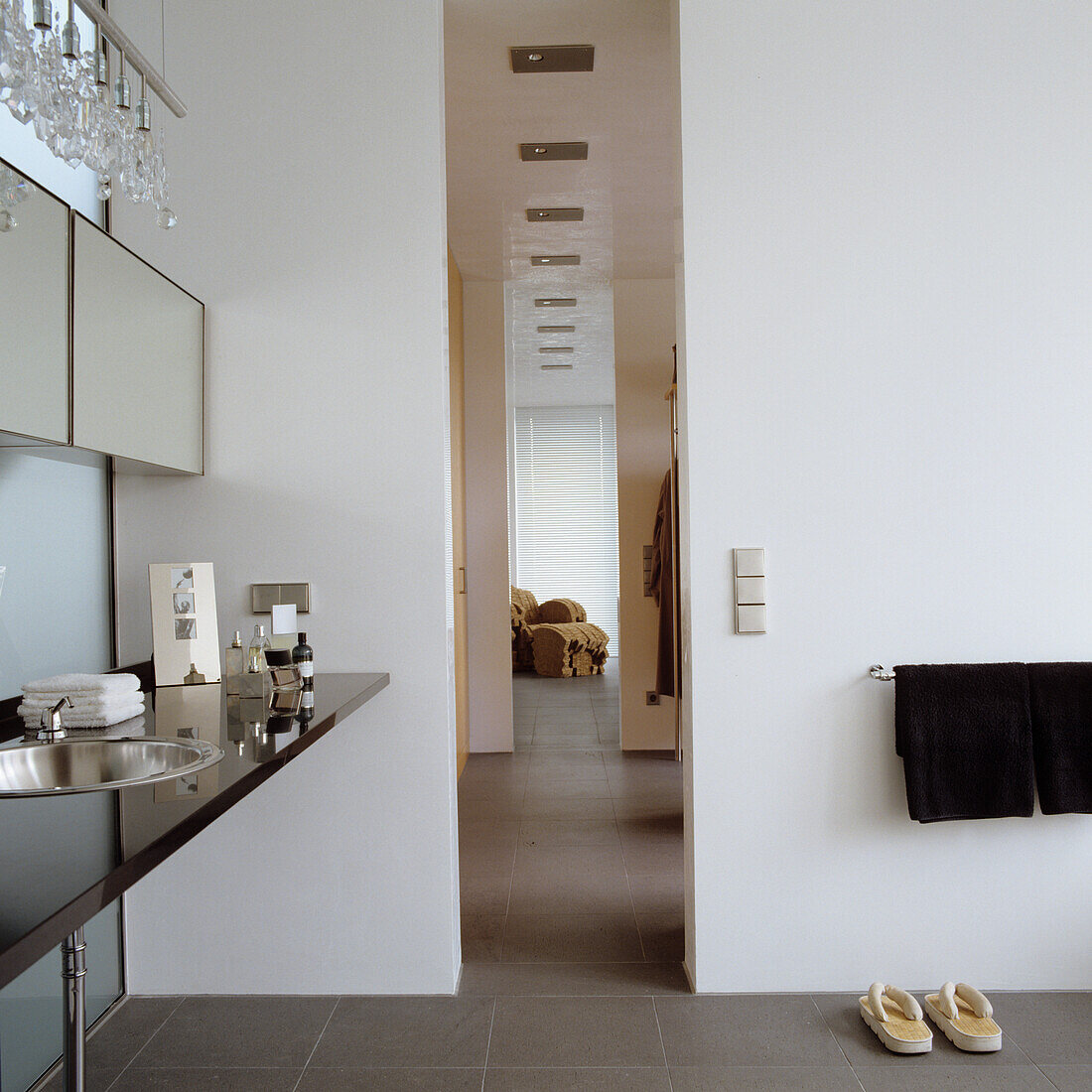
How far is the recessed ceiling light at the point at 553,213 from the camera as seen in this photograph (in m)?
4.08

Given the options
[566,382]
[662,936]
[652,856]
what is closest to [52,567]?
[662,936]

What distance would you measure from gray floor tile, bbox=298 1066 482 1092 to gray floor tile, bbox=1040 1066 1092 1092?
46.8 inches

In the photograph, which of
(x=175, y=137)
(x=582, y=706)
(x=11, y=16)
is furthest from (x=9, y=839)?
(x=582, y=706)

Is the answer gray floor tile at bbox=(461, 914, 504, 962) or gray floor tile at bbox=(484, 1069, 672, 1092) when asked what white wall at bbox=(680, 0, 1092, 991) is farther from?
gray floor tile at bbox=(461, 914, 504, 962)

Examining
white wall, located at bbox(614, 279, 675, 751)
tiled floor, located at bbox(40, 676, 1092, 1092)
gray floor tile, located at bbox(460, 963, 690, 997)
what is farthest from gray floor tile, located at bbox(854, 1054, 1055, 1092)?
white wall, located at bbox(614, 279, 675, 751)

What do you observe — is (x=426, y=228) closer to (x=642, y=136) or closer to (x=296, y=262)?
(x=296, y=262)

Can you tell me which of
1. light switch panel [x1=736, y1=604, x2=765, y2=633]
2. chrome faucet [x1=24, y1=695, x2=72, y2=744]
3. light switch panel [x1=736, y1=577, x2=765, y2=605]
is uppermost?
light switch panel [x1=736, y1=577, x2=765, y2=605]

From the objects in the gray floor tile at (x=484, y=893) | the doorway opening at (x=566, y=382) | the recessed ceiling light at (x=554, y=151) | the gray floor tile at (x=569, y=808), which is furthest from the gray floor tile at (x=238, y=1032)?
the recessed ceiling light at (x=554, y=151)

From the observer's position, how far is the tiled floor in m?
1.91

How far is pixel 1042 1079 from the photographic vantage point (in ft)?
6.17

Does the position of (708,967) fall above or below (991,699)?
below

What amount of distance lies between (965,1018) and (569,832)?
1781 millimetres

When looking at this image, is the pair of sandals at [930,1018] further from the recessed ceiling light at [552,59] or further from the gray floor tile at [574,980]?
the recessed ceiling light at [552,59]

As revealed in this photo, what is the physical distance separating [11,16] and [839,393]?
1848 millimetres
